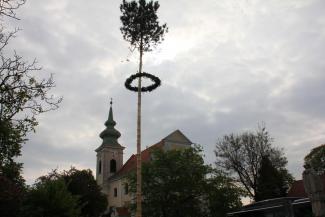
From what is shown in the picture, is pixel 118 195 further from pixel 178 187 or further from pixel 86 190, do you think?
pixel 178 187

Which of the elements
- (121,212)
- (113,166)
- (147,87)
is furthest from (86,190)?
(147,87)

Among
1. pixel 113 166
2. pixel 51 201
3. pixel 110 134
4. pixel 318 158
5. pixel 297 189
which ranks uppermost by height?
pixel 110 134

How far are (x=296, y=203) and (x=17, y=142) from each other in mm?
20503

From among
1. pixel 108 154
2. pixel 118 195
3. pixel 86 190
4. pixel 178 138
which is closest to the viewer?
pixel 86 190

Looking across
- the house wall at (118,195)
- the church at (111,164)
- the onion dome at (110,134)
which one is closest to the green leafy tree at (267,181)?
the house wall at (118,195)

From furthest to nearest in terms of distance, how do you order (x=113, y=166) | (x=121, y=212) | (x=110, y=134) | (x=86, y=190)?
1. (x=110, y=134)
2. (x=113, y=166)
3. (x=121, y=212)
4. (x=86, y=190)

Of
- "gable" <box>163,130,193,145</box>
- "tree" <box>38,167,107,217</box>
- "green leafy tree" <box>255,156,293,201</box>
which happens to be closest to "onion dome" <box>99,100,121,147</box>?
"tree" <box>38,167,107,217</box>

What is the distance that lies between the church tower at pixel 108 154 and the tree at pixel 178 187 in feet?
135

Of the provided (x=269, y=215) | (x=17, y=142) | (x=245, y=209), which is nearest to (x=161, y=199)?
(x=245, y=209)

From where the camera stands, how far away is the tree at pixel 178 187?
3609cm

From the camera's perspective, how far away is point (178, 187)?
3669 centimetres

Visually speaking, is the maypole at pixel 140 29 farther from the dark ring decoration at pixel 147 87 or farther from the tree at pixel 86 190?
the tree at pixel 86 190

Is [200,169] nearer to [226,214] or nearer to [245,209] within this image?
[226,214]

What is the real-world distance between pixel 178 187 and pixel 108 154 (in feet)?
146
